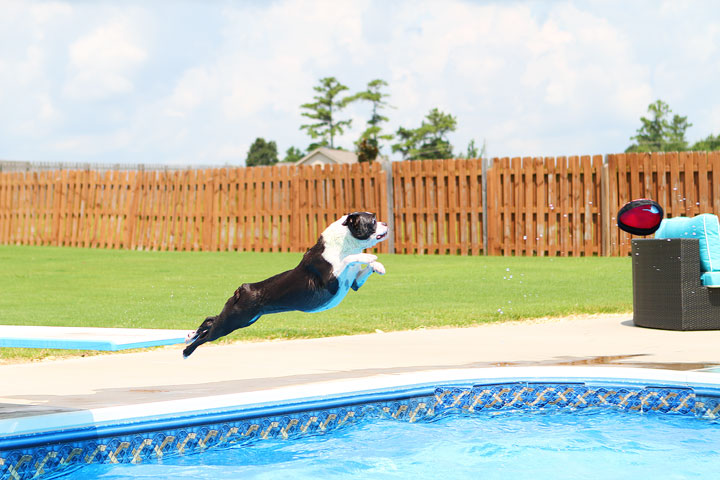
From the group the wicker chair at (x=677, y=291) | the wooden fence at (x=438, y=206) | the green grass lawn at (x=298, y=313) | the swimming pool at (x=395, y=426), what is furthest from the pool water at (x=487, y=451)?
the wooden fence at (x=438, y=206)

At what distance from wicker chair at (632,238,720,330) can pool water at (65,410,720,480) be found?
3.01 m

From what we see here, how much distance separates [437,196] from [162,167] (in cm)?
1995

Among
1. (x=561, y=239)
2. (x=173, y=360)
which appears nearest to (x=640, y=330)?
(x=173, y=360)

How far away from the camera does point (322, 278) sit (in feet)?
15.2

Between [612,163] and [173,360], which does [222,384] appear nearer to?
[173,360]

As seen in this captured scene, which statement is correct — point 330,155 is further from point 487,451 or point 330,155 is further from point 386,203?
point 487,451

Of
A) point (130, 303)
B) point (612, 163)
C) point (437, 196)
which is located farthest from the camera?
point (437, 196)

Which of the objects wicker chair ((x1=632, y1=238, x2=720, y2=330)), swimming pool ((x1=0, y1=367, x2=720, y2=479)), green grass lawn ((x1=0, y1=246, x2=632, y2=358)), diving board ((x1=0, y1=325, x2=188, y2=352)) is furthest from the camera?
green grass lawn ((x1=0, y1=246, x2=632, y2=358))

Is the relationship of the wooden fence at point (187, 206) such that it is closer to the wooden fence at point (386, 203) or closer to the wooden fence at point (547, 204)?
the wooden fence at point (386, 203)

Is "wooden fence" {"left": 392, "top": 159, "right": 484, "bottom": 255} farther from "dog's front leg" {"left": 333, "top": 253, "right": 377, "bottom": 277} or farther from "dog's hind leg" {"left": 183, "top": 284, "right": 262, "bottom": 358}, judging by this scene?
"dog's front leg" {"left": 333, "top": 253, "right": 377, "bottom": 277}

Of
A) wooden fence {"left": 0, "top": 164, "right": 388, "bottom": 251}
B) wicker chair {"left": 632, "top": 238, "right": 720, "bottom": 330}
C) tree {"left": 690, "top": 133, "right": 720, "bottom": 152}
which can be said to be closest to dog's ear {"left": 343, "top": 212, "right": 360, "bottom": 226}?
wicker chair {"left": 632, "top": 238, "right": 720, "bottom": 330}

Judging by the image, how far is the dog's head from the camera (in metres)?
4.61

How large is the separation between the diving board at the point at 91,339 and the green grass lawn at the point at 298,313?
2326 mm

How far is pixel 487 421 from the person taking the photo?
18.2 ft
